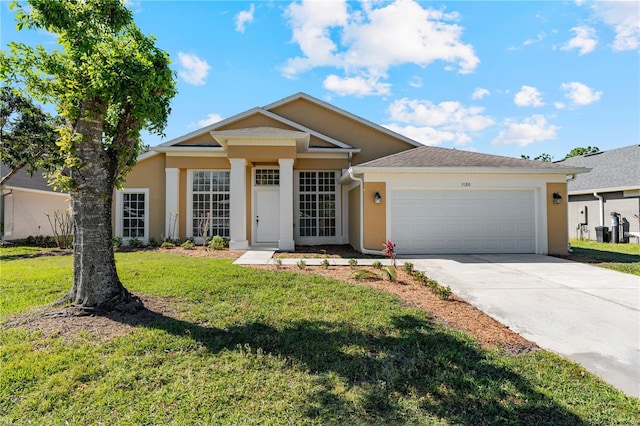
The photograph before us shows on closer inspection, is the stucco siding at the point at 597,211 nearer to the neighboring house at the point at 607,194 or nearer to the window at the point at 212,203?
the neighboring house at the point at 607,194

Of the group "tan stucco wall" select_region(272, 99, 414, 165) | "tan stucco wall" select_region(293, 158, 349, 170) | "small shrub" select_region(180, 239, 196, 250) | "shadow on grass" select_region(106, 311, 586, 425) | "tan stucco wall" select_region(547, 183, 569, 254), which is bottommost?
"shadow on grass" select_region(106, 311, 586, 425)

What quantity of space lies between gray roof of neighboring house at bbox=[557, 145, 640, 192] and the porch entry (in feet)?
53.4

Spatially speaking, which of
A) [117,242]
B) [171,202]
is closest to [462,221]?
[171,202]

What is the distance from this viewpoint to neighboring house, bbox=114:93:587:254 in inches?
426

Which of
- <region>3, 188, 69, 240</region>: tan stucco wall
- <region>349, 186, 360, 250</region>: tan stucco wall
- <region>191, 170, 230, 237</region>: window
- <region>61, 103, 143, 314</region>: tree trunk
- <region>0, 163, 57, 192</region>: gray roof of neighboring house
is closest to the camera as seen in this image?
<region>61, 103, 143, 314</region>: tree trunk

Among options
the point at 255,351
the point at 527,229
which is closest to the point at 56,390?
the point at 255,351

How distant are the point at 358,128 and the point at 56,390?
13686 millimetres

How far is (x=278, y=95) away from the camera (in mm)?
15289

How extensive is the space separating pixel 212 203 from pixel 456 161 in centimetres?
992

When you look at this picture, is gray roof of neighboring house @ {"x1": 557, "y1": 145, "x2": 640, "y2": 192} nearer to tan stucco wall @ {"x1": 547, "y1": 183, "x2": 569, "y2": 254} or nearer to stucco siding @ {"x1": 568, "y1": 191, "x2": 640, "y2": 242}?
stucco siding @ {"x1": 568, "y1": 191, "x2": 640, "y2": 242}

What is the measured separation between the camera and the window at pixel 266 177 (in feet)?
44.1

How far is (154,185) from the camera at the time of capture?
13.9 meters

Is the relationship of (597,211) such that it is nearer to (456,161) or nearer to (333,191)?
(456,161)

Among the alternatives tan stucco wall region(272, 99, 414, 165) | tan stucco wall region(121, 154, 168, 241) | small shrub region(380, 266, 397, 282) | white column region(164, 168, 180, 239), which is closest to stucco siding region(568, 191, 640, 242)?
tan stucco wall region(272, 99, 414, 165)
